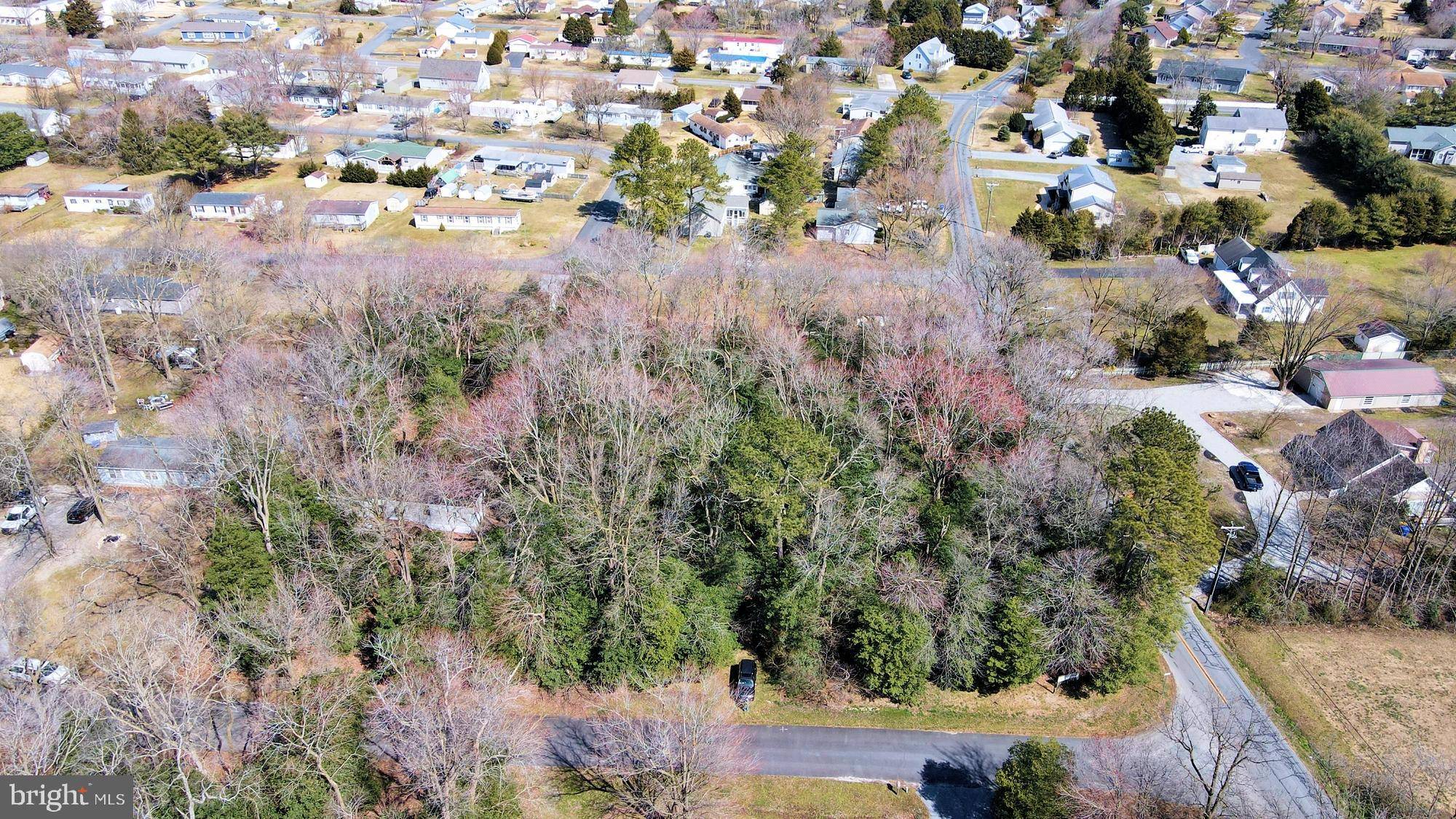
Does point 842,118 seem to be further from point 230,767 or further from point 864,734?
point 230,767

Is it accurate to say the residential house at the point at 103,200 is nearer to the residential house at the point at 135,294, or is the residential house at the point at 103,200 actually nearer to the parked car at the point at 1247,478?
the residential house at the point at 135,294

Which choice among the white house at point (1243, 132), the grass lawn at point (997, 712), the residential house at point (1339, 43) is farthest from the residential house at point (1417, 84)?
the grass lawn at point (997, 712)

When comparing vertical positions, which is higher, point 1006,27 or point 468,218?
point 1006,27

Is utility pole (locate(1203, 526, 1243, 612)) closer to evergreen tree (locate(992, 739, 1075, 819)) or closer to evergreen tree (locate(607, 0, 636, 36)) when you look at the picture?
evergreen tree (locate(992, 739, 1075, 819))

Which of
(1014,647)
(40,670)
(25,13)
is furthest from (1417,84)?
(25,13)

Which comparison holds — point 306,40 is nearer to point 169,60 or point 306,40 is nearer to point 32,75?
point 169,60

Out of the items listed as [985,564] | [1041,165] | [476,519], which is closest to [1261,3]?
[1041,165]
